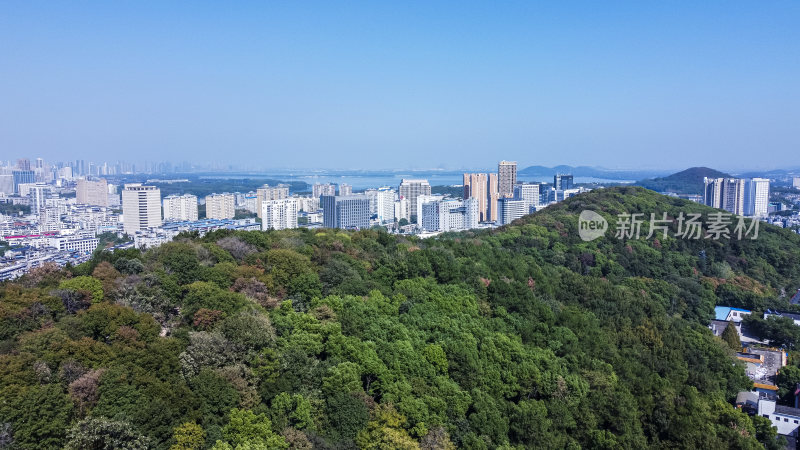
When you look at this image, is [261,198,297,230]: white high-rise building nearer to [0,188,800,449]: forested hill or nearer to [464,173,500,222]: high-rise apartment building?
[464,173,500,222]: high-rise apartment building

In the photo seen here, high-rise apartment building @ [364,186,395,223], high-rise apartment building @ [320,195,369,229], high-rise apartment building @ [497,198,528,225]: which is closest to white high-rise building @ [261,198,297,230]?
high-rise apartment building @ [320,195,369,229]

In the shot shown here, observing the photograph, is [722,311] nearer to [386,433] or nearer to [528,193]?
[386,433]

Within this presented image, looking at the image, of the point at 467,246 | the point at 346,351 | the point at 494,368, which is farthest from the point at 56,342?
the point at 467,246

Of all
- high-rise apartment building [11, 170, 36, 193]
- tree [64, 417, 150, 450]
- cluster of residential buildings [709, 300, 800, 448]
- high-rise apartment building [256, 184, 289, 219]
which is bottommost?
cluster of residential buildings [709, 300, 800, 448]

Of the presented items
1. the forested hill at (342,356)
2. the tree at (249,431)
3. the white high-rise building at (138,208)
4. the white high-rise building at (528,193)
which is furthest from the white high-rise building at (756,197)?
the tree at (249,431)

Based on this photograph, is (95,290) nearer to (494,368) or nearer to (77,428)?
(77,428)

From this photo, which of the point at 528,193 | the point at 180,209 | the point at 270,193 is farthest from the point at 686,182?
the point at 180,209
